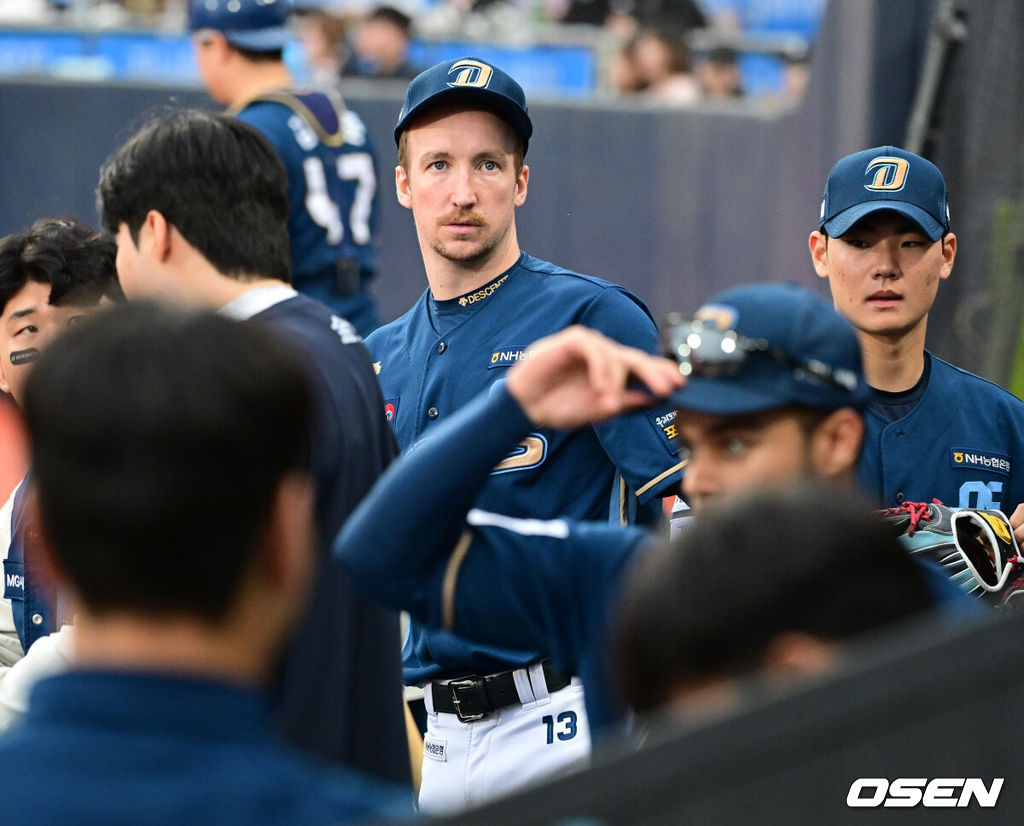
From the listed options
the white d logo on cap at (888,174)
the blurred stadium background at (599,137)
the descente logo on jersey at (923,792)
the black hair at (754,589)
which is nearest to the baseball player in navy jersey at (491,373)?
the white d logo on cap at (888,174)

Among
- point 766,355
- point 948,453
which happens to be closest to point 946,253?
point 948,453

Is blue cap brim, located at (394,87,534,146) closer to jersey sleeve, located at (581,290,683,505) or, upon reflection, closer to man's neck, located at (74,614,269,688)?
jersey sleeve, located at (581,290,683,505)

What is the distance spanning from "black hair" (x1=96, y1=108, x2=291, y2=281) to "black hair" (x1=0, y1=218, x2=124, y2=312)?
31.4 inches

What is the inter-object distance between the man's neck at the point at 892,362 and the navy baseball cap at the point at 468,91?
0.95 metres

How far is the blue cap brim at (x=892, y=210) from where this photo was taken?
310cm

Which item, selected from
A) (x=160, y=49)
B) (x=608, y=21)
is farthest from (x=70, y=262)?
Result: (x=608, y=21)

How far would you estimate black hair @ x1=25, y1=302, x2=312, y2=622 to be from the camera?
3.70ft

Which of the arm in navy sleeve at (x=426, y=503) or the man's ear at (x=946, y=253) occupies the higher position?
the arm in navy sleeve at (x=426, y=503)

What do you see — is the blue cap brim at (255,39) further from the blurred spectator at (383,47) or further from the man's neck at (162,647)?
the man's neck at (162,647)

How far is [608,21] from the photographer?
9039 millimetres

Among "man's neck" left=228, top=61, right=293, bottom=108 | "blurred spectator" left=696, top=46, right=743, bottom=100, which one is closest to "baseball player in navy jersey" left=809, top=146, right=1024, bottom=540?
"man's neck" left=228, top=61, right=293, bottom=108

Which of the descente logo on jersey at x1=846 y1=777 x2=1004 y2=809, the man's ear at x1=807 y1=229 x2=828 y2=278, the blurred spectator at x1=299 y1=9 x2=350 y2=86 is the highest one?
the descente logo on jersey at x1=846 y1=777 x2=1004 y2=809

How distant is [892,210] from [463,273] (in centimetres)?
94

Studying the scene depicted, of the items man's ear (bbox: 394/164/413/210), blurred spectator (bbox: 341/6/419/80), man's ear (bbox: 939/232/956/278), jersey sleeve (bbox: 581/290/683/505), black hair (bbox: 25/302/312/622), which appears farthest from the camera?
blurred spectator (bbox: 341/6/419/80)
